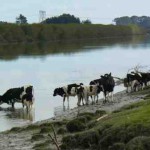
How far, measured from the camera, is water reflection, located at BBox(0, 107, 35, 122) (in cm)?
2693

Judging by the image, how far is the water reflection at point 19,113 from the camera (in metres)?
26.9

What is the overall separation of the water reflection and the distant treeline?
367 ft

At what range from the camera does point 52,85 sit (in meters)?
42.2

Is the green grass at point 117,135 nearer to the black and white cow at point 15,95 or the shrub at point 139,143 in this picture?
the shrub at point 139,143

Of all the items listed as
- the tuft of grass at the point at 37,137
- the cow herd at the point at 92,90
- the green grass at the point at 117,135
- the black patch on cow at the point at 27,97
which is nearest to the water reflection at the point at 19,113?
the black patch on cow at the point at 27,97

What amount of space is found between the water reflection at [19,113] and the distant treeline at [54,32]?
11201 centimetres

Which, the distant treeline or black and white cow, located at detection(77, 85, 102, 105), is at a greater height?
black and white cow, located at detection(77, 85, 102, 105)

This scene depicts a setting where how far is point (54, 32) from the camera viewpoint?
6260 inches

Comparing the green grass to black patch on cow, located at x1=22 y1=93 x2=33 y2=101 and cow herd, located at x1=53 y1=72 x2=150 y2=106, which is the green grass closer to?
cow herd, located at x1=53 y1=72 x2=150 y2=106

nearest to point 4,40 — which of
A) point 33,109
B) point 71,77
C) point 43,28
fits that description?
point 43,28

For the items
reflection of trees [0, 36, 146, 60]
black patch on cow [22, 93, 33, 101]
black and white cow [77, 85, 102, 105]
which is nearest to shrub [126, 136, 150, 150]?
black and white cow [77, 85, 102, 105]

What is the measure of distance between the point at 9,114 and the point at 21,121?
2.82 meters

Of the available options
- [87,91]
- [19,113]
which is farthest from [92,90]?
[19,113]

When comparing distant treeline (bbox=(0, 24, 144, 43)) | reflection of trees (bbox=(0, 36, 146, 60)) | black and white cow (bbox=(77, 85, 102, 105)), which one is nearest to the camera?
black and white cow (bbox=(77, 85, 102, 105))
